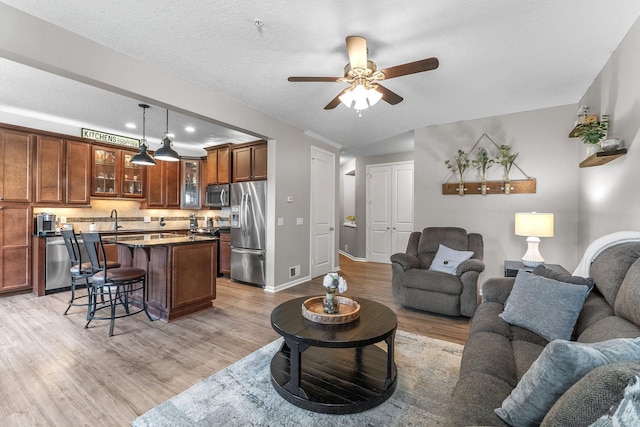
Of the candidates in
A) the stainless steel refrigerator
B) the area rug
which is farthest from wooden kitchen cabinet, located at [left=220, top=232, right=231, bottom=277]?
the area rug

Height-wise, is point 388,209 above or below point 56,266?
above

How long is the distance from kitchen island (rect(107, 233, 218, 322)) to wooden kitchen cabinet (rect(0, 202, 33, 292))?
194 centimetres

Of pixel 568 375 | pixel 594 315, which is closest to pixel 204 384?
pixel 568 375

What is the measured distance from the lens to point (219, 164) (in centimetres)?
554

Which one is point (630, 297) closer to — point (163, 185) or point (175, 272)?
point (175, 272)

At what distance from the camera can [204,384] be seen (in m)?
2.06

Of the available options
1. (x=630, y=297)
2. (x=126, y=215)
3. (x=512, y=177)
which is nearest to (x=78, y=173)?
(x=126, y=215)

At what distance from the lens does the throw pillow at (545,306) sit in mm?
1735

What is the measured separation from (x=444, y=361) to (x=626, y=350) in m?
1.71

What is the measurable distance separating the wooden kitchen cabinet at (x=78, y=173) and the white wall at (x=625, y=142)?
6822 mm

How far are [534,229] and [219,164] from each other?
4931 millimetres

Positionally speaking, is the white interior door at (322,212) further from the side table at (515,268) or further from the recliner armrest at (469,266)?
the side table at (515,268)

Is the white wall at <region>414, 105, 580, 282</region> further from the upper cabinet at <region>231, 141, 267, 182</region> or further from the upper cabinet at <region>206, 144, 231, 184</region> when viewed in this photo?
the upper cabinet at <region>206, 144, 231, 184</region>

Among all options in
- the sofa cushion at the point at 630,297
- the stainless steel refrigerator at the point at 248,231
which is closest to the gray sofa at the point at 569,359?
the sofa cushion at the point at 630,297
